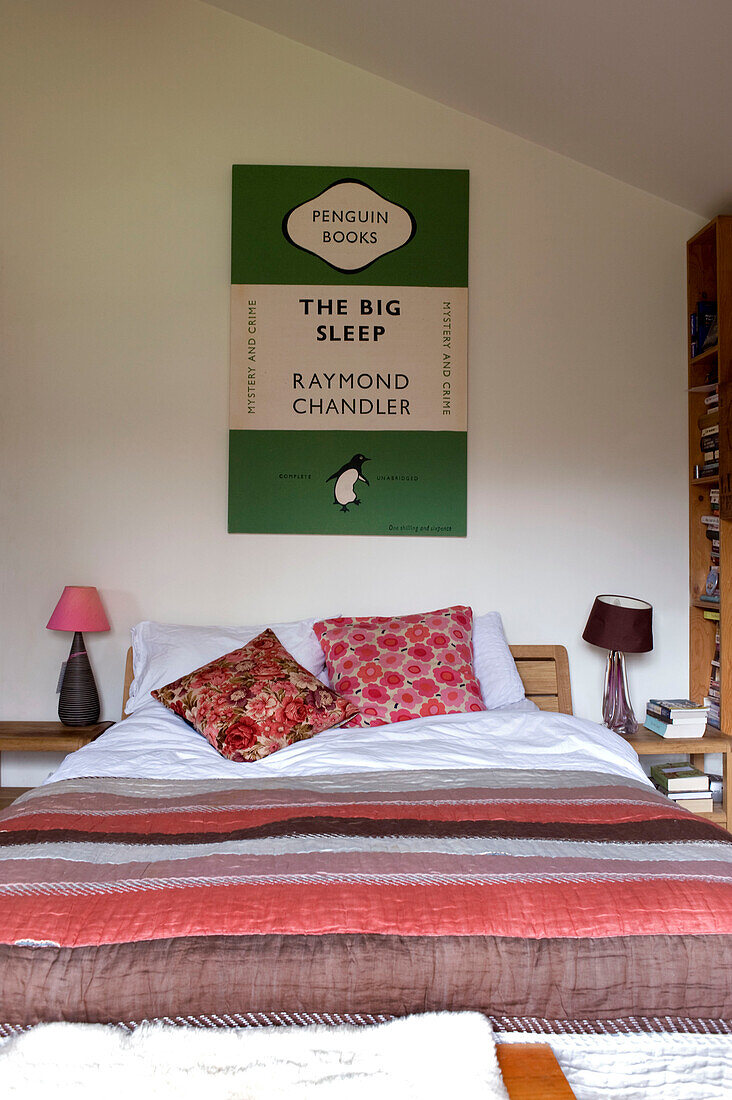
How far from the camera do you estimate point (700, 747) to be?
2838 millimetres

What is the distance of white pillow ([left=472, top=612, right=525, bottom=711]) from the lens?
2.80m

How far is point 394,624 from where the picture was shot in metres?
2.88

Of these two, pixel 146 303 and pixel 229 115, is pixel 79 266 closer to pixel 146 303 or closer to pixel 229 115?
pixel 146 303

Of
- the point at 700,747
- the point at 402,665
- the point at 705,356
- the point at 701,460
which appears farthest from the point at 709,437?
the point at 402,665

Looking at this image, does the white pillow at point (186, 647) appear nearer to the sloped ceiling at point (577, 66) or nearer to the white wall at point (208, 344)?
the white wall at point (208, 344)

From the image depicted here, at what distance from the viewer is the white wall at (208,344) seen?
10.4ft

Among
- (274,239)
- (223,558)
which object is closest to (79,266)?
(274,239)

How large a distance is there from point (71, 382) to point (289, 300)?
91cm

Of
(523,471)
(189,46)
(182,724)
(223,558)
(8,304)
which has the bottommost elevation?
(182,724)

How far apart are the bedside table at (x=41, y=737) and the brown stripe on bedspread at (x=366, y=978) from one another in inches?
67.9

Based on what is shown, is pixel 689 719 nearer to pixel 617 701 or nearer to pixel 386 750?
pixel 617 701

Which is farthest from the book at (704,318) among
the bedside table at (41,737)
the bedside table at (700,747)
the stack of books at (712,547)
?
the bedside table at (41,737)

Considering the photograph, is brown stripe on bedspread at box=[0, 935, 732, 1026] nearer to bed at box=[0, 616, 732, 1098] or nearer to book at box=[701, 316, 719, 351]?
bed at box=[0, 616, 732, 1098]

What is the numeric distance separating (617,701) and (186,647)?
1.58m
